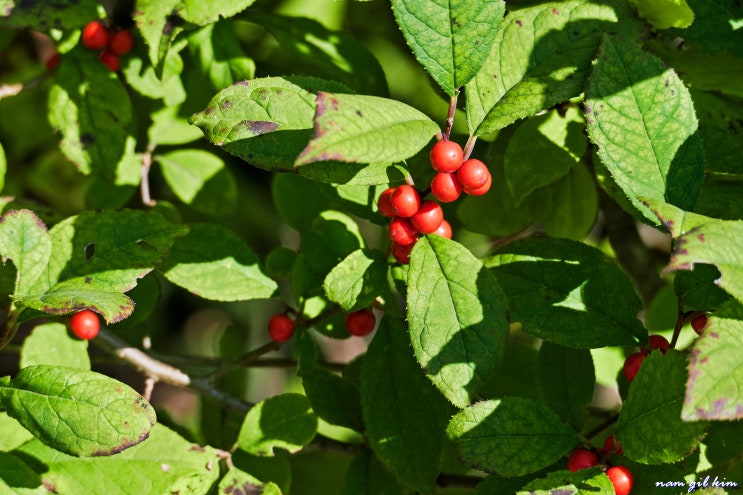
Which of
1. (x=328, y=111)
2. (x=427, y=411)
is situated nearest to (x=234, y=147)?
(x=328, y=111)

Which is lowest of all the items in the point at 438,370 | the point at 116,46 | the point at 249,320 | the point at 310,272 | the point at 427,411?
the point at 249,320

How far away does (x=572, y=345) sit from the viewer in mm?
1487

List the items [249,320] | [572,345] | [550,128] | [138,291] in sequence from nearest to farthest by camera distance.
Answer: [572,345]
[550,128]
[138,291]
[249,320]

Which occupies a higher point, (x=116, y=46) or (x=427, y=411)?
(x=116, y=46)

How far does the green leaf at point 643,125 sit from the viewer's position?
1403 mm

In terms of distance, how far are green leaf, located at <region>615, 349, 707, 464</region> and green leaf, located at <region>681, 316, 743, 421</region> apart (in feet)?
0.45

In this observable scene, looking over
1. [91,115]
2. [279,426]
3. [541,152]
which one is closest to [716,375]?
[541,152]

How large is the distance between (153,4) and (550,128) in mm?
865

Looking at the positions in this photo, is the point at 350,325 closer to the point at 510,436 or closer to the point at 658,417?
the point at 510,436

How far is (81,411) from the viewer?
1.34 m

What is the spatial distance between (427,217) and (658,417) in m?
0.49

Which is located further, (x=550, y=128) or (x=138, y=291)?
(x=138, y=291)

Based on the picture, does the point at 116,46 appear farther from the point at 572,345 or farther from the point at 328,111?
the point at 572,345

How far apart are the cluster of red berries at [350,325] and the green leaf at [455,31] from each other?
0.62 meters
